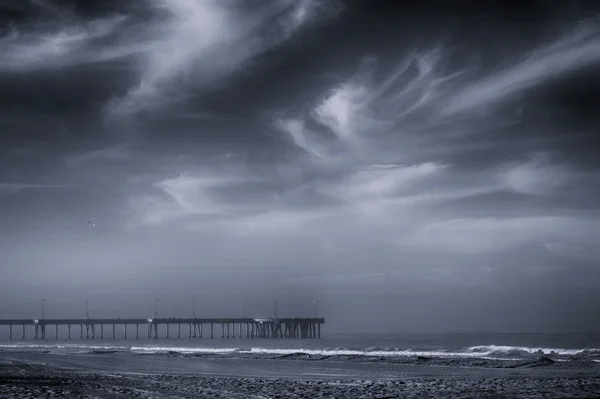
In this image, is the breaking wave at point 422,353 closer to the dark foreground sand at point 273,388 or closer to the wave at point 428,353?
the wave at point 428,353

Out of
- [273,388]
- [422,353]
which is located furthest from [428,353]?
[273,388]

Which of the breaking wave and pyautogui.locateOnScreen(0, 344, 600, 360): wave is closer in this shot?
the breaking wave

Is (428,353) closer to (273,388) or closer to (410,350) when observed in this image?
(410,350)

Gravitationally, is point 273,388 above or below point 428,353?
above

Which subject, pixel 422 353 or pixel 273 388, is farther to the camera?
pixel 422 353

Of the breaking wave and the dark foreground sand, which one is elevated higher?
the dark foreground sand

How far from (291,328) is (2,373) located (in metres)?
111

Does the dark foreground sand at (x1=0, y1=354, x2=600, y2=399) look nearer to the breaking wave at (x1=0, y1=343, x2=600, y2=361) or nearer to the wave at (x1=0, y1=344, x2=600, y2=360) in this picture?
the breaking wave at (x1=0, y1=343, x2=600, y2=361)

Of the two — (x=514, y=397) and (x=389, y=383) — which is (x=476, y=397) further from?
(x=389, y=383)

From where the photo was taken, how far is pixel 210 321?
146375mm

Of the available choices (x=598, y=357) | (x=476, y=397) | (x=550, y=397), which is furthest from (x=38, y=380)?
(x=598, y=357)

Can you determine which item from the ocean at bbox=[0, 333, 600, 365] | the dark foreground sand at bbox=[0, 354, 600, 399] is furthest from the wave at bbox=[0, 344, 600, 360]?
the dark foreground sand at bbox=[0, 354, 600, 399]

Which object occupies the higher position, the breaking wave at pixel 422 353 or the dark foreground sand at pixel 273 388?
the dark foreground sand at pixel 273 388

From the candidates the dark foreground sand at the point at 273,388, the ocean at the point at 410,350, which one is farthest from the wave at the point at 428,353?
the dark foreground sand at the point at 273,388
